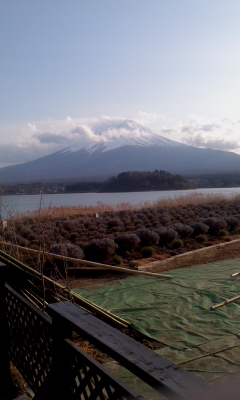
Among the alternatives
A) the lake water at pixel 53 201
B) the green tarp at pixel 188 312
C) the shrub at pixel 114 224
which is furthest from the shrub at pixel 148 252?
the shrub at pixel 114 224

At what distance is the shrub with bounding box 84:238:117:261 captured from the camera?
10.9m

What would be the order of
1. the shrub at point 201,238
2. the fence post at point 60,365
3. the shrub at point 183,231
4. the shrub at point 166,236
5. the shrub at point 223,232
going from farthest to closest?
the shrub at point 223,232 < the shrub at point 183,231 < the shrub at point 201,238 < the shrub at point 166,236 < the fence post at point 60,365

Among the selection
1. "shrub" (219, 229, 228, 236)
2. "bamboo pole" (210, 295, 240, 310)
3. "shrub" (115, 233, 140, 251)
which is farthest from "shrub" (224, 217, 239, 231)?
"bamboo pole" (210, 295, 240, 310)

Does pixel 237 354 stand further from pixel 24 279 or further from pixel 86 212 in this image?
pixel 86 212

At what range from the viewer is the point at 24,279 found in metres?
4.84

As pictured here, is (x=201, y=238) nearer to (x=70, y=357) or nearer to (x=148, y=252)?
(x=148, y=252)

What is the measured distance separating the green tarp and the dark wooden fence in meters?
1.91

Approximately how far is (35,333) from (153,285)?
515 cm

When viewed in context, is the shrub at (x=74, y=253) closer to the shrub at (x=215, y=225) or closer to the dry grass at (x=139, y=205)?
the shrub at (x=215, y=225)

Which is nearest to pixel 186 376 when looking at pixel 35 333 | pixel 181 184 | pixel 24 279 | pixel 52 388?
pixel 52 388

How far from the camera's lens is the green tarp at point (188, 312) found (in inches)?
188

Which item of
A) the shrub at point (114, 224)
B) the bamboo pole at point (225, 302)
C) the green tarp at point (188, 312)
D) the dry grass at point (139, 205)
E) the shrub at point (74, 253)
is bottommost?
the green tarp at point (188, 312)

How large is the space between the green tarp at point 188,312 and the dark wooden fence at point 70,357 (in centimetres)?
191

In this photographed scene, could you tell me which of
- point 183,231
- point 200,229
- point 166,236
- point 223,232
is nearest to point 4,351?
point 166,236
